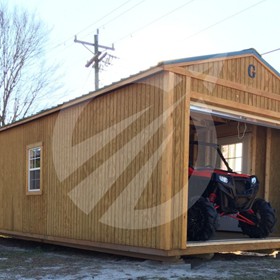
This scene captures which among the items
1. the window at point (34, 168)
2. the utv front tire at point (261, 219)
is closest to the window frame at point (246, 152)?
the utv front tire at point (261, 219)

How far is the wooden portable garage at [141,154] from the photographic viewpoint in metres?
7.05

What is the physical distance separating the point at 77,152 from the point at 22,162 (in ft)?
9.43

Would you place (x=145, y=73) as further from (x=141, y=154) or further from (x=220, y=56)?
(x=220, y=56)

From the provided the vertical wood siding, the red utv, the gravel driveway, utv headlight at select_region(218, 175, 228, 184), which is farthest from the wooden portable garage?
utv headlight at select_region(218, 175, 228, 184)

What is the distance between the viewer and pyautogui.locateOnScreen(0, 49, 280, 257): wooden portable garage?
7.05 m

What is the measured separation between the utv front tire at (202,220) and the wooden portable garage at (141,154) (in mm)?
265

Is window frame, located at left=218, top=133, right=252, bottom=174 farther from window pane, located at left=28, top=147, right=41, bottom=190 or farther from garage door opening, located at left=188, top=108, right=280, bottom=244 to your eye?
window pane, located at left=28, top=147, right=41, bottom=190

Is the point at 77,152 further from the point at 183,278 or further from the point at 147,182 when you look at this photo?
the point at 183,278

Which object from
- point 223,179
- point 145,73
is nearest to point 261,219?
point 223,179

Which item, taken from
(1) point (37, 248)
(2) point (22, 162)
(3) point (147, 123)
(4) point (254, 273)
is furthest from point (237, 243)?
(2) point (22, 162)

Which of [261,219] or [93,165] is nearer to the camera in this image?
[93,165]

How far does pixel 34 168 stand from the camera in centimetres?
1098

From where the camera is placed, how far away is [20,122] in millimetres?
11547

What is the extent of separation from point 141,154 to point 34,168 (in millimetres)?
4345
